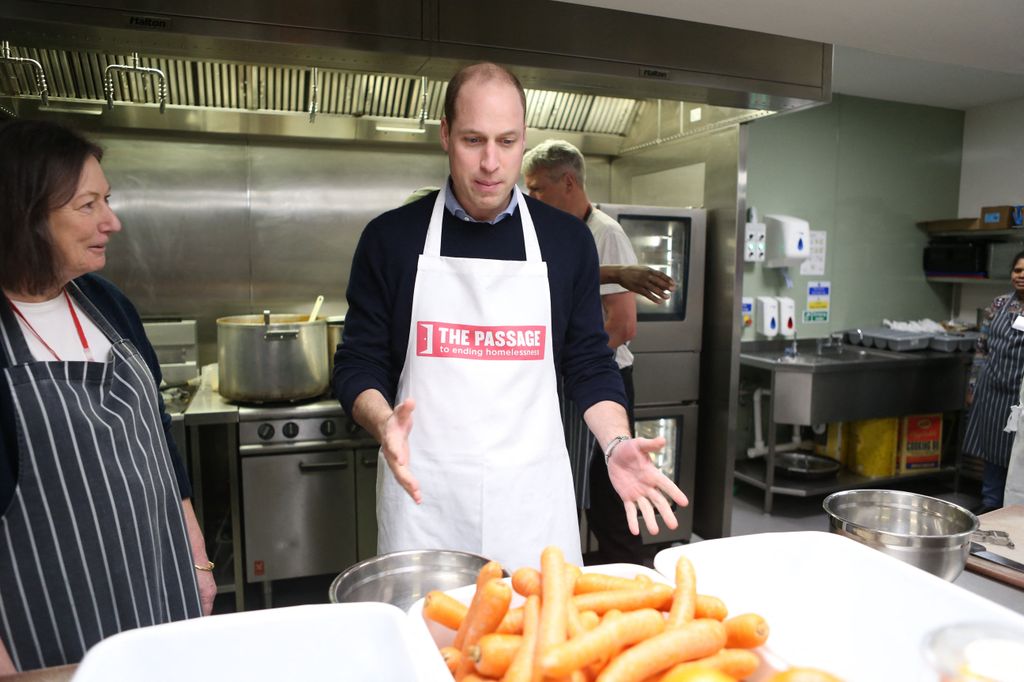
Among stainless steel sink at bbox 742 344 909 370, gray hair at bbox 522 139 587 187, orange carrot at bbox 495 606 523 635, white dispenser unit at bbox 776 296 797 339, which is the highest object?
gray hair at bbox 522 139 587 187

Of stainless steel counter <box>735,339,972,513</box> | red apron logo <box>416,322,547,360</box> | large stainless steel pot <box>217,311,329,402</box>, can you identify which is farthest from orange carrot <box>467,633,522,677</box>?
stainless steel counter <box>735,339,972,513</box>

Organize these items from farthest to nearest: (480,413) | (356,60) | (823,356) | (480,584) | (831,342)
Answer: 1. (831,342)
2. (823,356)
3. (356,60)
4. (480,413)
5. (480,584)

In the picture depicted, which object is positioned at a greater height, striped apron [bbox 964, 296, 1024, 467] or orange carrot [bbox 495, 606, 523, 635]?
orange carrot [bbox 495, 606, 523, 635]

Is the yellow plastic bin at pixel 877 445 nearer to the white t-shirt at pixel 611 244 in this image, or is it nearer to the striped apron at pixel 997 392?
the striped apron at pixel 997 392

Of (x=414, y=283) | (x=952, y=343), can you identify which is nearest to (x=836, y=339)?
(x=952, y=343)

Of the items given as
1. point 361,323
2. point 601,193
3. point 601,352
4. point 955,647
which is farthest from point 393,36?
point 955,647

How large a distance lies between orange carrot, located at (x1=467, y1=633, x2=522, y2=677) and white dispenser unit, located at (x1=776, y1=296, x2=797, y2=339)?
464cm

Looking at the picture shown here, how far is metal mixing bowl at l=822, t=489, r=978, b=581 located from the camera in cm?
117

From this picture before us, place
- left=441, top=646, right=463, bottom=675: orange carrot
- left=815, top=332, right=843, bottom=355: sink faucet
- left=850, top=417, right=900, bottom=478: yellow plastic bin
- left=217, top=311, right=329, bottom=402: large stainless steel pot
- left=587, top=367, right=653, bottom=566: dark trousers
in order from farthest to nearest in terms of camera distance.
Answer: left=815, top=332, right=843, bottom=355: sink faucet, left=850, top=417, right=900, bottom=478: yellow plastic bin, left=587, top=367, right=653, bottom=566: dark trousers, left=217, top=311, right=329, bottom=402: large stainless steel pot, left=441, top=646, right=463, bottom=675: orange carrot

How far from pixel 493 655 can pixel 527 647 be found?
4 cm

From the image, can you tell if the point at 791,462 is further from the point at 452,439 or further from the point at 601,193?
the point at 452,439

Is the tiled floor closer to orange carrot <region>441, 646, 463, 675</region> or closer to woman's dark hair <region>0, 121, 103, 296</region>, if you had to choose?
woman's dark hair <region>0, 121, 103, 296</region>

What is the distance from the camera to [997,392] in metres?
4.23

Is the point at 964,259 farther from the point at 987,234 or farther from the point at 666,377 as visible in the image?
the point at 666,377
